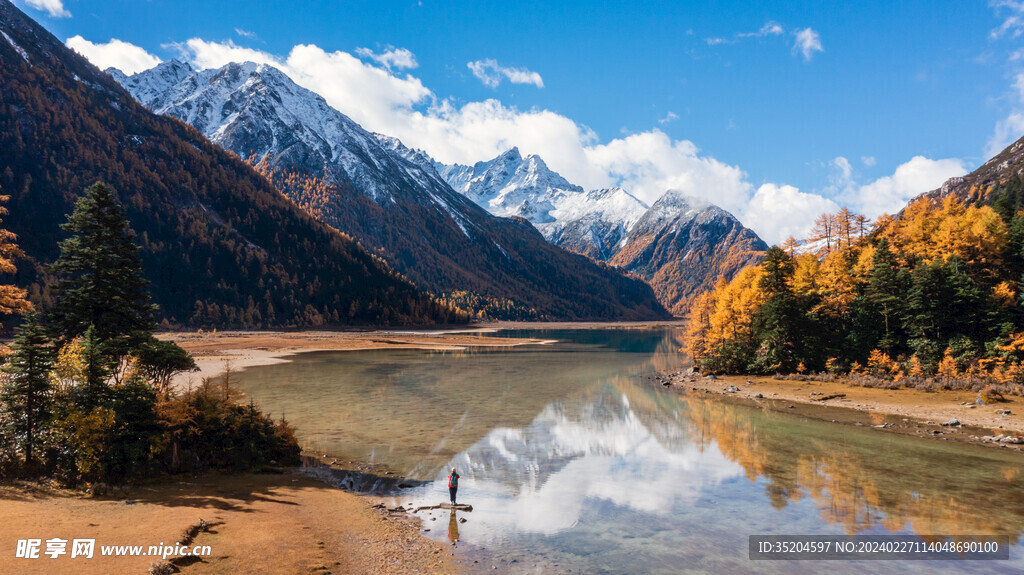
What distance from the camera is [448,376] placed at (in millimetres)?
66250

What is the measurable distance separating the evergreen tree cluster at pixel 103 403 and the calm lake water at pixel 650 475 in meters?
6.44

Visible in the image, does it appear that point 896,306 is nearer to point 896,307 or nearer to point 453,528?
point 896,307

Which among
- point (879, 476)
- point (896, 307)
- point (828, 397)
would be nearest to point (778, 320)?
point (896, 307)

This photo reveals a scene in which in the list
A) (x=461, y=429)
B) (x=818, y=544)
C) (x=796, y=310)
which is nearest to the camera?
(x=818, y=544)

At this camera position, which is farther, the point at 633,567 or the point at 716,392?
the point at 716,392

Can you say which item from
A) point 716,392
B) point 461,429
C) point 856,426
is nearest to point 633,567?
point 461,429

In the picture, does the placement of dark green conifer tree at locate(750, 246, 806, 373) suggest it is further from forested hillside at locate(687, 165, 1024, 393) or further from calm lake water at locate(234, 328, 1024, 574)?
calm lake water at locate(234, 328, 1024, 574)

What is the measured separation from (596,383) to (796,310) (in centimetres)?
2507

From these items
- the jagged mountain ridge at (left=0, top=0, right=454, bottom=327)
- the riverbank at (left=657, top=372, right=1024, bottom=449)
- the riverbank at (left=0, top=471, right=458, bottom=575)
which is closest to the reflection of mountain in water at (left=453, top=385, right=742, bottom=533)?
the riverbank at (left=0, top=471, right=458, bottom=575)

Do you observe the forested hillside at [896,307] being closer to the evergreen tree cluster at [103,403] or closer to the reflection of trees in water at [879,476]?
the reflection of trees in water at [879,476]

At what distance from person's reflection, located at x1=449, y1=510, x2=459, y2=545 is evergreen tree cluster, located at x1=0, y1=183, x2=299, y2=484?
11.5m

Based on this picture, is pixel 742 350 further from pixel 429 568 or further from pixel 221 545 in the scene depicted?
pixel 221 545

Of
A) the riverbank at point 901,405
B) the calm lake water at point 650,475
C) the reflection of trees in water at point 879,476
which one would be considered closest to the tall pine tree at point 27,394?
the calm lake water at point 650,475

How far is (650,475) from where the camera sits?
1024 inches
